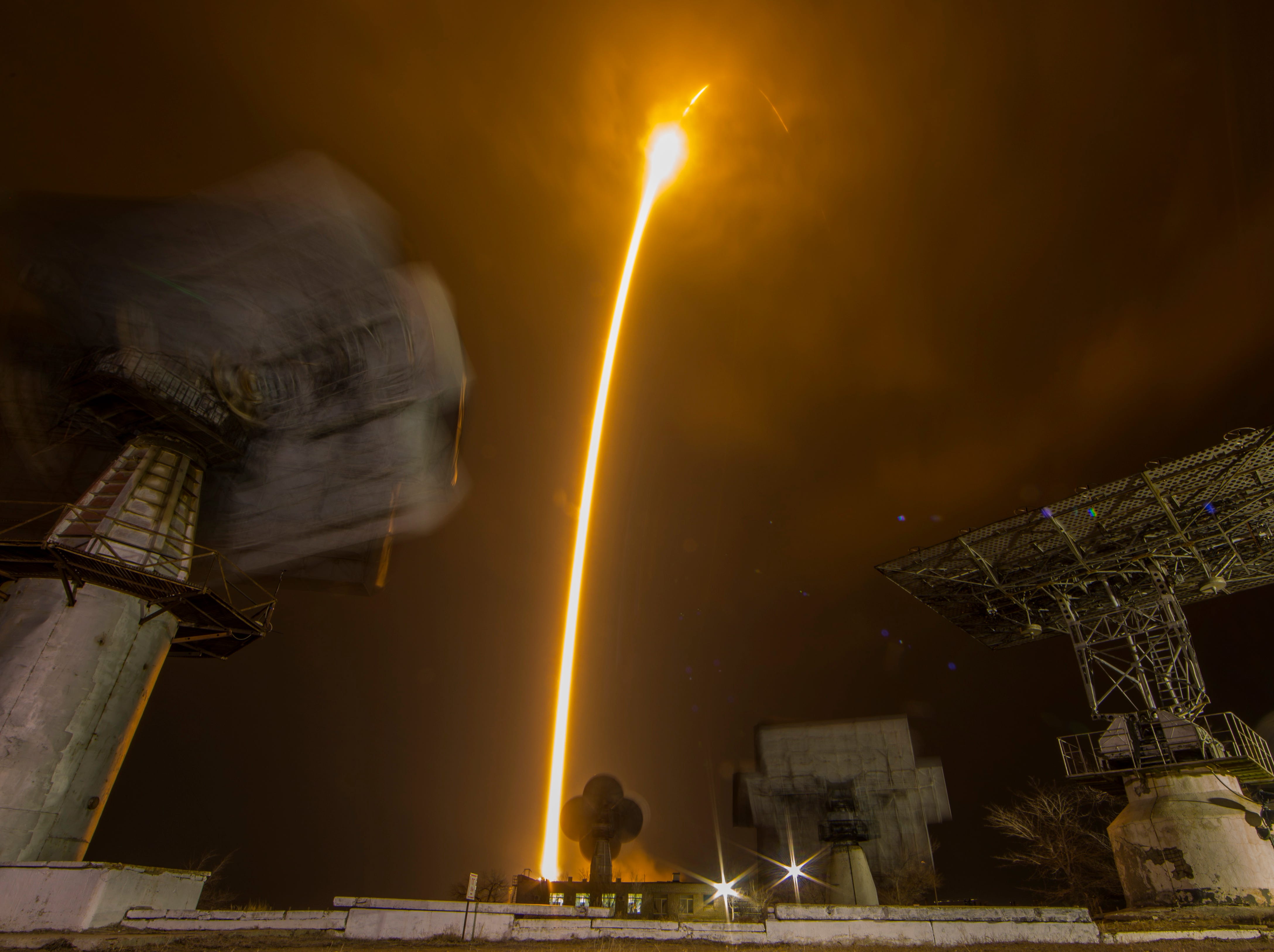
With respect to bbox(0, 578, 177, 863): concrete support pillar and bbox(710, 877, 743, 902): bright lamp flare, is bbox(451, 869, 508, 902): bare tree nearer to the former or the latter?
bbox(710, 877, 743, 902): bright lamp flare

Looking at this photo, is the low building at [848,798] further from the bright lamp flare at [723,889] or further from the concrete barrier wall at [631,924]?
the concrete barrier wall at [631,924]

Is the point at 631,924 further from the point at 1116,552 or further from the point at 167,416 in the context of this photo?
the point at 1116,552

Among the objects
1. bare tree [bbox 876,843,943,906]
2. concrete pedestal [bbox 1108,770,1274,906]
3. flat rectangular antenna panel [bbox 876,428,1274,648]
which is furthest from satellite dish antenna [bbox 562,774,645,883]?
concrete pedestal [bbox 1108,770,1274,906]

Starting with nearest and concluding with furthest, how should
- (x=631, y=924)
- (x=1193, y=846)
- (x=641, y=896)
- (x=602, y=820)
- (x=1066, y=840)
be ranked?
1. (x=631, y=924)
2. (x=1193, y=846)
3. (x=1066, y=840)
4. (x=641, y=896)
5. (x=602, y=820)

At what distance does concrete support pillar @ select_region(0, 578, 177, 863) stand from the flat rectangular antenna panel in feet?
69.4

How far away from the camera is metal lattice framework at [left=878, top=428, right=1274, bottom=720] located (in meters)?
15.8

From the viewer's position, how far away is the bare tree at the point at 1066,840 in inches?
944

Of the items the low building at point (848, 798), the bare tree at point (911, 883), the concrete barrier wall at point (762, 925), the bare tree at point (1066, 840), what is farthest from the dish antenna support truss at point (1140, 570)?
the bare tree at point (911, 883)

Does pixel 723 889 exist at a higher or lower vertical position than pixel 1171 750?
lower

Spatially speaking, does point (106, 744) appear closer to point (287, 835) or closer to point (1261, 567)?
point (287, 835)

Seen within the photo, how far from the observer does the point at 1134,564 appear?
1752 centimetres

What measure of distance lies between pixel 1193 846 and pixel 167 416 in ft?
95.3

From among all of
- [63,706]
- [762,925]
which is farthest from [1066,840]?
[63,706]

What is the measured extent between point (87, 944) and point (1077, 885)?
105 ft
